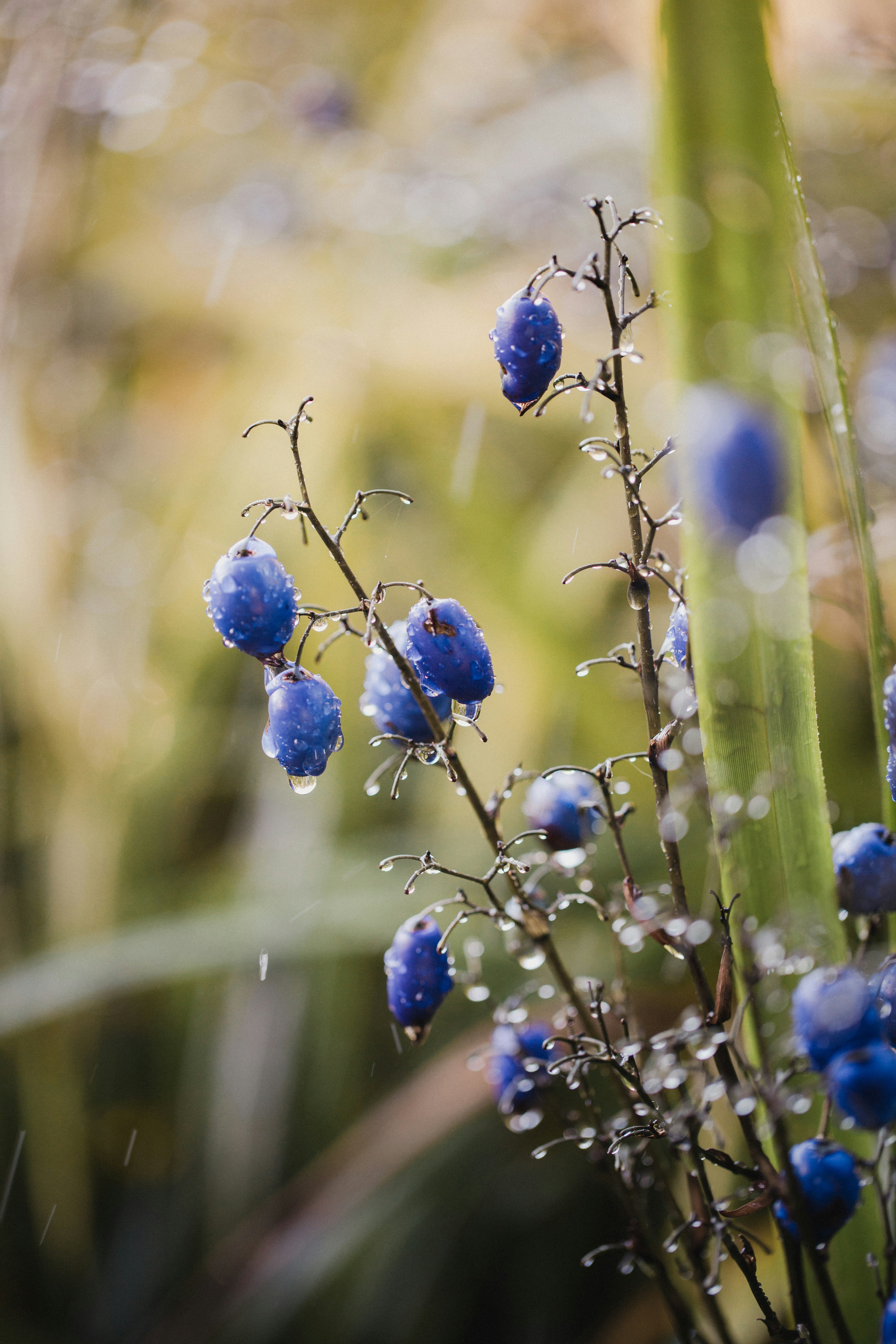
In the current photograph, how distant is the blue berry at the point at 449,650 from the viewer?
0.31 metres

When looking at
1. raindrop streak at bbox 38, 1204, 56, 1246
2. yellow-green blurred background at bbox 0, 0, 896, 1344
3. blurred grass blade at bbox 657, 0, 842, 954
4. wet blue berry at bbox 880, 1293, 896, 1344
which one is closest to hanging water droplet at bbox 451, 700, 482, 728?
blurred grass blade at bbox 657, 0, 842, 954

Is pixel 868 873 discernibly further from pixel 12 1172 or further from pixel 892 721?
pixel 12 1172

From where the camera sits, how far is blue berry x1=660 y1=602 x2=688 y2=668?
0.32 meters

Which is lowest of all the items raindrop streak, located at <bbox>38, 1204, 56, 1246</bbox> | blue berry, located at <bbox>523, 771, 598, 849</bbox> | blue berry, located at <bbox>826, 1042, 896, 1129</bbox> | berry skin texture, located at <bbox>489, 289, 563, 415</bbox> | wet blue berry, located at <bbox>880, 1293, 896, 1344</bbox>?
wet blue berry, located at <bbox>880, 1293, 896, 1344</bbox>

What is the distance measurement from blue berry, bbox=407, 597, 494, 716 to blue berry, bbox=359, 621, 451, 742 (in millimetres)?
11

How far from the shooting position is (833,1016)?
24 cm

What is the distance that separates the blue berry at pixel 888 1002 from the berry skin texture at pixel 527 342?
22 centimetres

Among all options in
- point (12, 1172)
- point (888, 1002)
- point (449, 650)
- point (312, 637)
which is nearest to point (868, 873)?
point (888, 1002)

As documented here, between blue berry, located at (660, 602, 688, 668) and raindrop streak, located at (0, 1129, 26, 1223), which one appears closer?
blue berry, located at (660, 602, 688, 668)

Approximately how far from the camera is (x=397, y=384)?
→ 1095mm

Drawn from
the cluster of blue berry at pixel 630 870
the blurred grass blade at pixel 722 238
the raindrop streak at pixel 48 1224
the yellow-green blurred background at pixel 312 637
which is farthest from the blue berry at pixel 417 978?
the raindrop streak at pixel 48 1224

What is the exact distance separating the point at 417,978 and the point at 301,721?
107 millimetres

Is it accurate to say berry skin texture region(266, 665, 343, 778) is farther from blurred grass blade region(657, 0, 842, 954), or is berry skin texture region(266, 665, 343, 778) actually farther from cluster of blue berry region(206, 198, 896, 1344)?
blurred grass blade region(657, 0, 842, 954)

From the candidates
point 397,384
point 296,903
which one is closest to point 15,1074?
point 296,903
